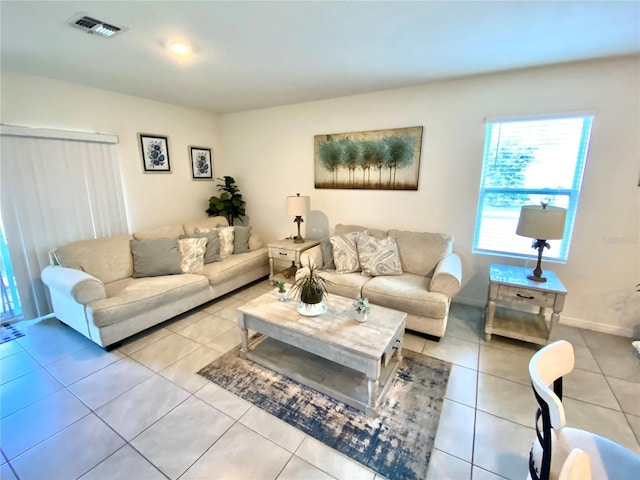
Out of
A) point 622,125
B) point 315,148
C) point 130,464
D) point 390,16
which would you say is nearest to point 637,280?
point 622,125

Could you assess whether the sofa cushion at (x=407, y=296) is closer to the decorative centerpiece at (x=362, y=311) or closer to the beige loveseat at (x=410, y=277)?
the beige loveseat at (x=410, y=277)

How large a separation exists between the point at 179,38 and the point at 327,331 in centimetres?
231

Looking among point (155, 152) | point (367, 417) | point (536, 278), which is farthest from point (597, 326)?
point (155, 152)

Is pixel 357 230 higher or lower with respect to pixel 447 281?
higher

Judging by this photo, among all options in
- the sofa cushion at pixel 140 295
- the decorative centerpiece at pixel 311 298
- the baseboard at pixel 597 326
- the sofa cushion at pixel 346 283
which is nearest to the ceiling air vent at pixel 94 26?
the sofa cushion at pixel 140 295

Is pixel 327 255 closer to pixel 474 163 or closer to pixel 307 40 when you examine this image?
pixel 474 163

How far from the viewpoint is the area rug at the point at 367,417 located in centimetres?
150

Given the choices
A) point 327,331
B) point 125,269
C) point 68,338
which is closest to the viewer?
point 327,331

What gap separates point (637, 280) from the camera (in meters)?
2.49

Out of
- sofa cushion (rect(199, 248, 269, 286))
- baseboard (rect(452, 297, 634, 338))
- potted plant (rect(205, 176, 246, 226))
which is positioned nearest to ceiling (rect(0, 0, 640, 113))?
potted plant (rect(205, 176, 246, 226))

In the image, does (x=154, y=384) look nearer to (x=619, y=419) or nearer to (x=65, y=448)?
(x=65, y=448)

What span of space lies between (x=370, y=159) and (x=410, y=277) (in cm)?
150

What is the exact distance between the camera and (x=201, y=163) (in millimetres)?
4289

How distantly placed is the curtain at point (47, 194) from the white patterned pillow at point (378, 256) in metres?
3.00
